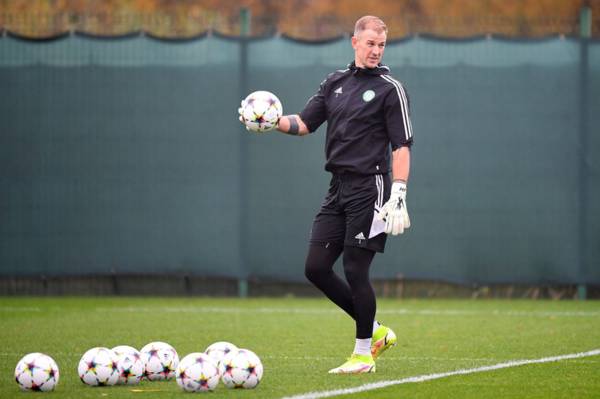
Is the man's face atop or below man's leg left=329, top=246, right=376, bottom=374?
atop

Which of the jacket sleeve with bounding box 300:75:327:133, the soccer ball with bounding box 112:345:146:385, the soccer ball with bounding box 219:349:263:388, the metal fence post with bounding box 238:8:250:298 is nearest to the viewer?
the soccer ball with bounding box 219:349:263:388

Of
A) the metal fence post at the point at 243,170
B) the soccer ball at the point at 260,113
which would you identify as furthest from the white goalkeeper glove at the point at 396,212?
the metal fence post at the point at 243,170

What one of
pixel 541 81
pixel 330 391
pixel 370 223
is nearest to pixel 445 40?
pixel 541 81

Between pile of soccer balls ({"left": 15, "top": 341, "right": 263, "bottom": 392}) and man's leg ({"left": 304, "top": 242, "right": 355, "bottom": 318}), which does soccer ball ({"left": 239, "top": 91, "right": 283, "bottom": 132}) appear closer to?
man's leg ({"left": 304, "top": 242, "right": 355, "bottom": 318})

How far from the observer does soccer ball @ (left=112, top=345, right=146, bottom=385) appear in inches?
290

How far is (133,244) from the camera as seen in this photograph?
1488cm

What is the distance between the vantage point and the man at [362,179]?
7.95m

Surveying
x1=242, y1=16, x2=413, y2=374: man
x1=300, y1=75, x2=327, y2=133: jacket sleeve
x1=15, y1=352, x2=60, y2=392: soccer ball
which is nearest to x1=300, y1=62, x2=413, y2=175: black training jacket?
x1=242, y1=16, x2=413, y2=374: man

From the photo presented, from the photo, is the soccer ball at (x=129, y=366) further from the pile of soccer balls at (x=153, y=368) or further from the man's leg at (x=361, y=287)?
the man's leg at (x=361, y=287)

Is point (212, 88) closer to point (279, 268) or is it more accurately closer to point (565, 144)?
point (279, 268)

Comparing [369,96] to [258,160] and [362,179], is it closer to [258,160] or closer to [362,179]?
[362,179]

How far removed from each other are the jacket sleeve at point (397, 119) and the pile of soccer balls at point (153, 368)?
1.80 m

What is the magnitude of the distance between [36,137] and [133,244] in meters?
1.85

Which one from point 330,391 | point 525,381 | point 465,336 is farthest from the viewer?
point 465,336
